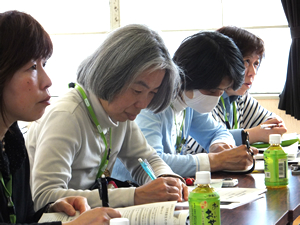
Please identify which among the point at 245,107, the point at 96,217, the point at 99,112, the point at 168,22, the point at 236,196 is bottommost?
the point at 245,107

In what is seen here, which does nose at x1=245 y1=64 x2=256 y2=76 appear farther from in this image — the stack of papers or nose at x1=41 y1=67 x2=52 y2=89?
nose at x1=41 y1=67 x2=52 y2=89

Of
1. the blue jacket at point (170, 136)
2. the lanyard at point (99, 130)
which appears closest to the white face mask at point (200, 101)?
the blue jacket at point (170, 136)

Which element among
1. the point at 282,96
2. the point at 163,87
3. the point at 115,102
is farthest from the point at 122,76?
the point at 282,96

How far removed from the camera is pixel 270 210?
1214mm

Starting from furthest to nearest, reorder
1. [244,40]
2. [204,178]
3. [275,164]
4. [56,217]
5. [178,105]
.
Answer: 1. [244,40]
2. [178,105]
3. [275,164]
4. [56,217]
5. [204,178]

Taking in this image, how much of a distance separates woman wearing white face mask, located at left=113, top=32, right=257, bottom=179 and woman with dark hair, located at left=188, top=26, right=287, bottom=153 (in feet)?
1.42

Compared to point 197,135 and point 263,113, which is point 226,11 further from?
point 197,135

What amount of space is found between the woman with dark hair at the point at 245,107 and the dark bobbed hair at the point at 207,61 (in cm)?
51

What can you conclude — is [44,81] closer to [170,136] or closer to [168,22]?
[170,136]

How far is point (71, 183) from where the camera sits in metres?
1.52

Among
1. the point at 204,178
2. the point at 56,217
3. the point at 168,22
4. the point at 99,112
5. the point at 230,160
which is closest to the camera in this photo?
the point at 204,178

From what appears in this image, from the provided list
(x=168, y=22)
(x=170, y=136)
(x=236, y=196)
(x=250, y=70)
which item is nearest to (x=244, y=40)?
(x=250, y=70)

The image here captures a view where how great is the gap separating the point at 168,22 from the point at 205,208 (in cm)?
351

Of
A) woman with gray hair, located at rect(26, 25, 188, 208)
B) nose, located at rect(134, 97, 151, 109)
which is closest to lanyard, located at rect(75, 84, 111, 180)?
woman with gray hair, located at rect(26, 25, 188, 208)
